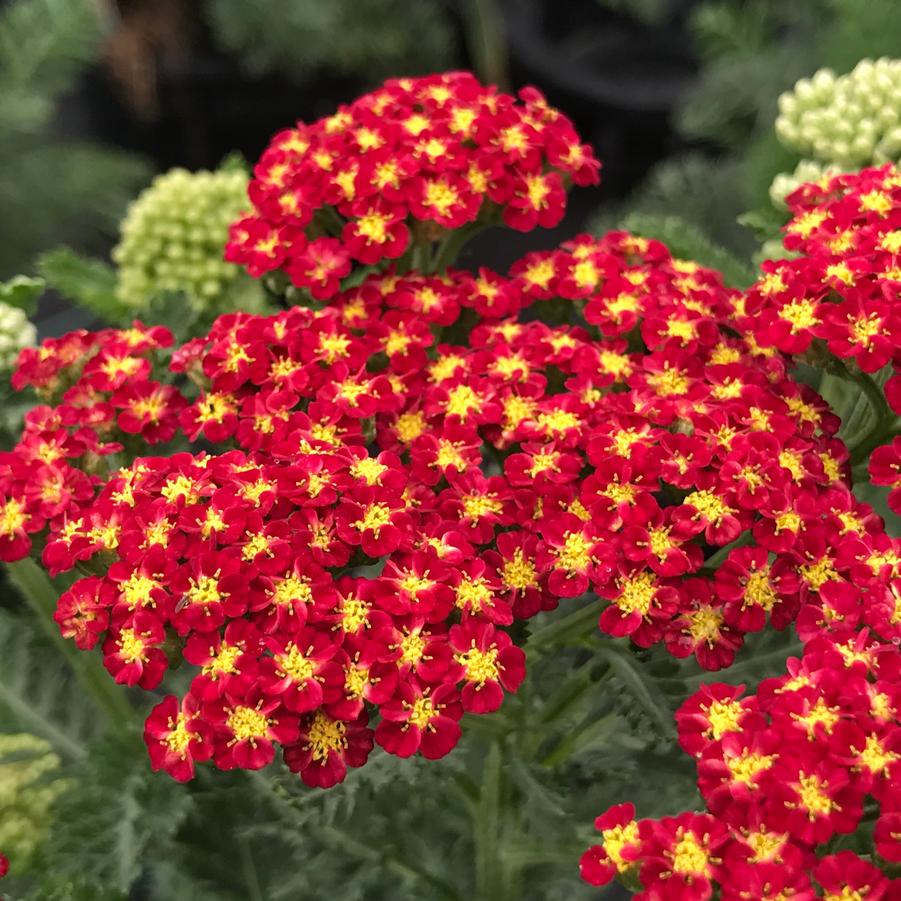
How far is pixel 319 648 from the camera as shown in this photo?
586mm

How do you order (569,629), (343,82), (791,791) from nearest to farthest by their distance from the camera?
(791,791) < (569,629) < (343,82)

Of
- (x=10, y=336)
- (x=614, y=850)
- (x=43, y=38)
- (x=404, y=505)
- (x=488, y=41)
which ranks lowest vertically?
(x=614, y=850)

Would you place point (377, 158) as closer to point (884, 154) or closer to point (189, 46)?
point (884, 154)

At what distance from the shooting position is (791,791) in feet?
1.75

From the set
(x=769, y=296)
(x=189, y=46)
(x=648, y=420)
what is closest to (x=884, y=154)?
(x=769, y=296)

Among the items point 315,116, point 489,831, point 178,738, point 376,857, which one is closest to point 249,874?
point 376,857

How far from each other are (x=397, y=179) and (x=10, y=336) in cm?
33

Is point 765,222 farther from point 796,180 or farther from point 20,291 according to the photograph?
point 20,291

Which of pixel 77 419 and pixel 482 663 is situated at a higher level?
pixel 77 419

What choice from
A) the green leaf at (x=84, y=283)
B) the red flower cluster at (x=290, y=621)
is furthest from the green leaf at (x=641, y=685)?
the green leaf at (x=84, y=283)

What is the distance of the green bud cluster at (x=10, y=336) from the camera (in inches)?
33.5

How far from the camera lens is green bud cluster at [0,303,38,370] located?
851 mm

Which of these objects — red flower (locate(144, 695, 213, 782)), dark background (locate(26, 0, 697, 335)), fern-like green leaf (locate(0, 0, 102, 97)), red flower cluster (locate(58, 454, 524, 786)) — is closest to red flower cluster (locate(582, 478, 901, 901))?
red flower cluster (locate(58, 454, 524, 786))

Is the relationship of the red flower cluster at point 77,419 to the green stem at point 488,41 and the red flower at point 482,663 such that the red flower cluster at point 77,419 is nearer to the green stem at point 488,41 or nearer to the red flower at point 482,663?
the red flower at point 482,663
